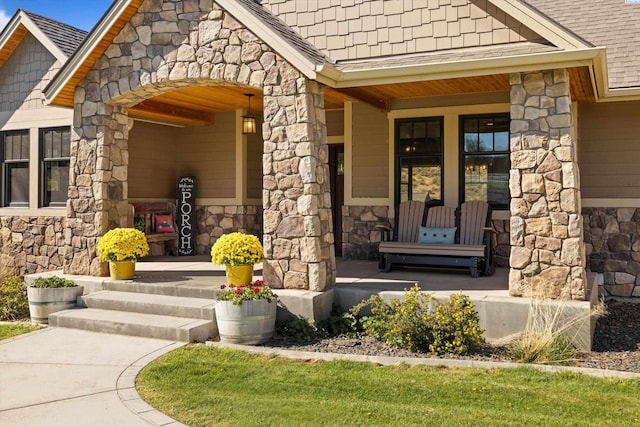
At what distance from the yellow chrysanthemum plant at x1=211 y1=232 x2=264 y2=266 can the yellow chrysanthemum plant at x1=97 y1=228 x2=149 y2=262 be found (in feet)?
4.96

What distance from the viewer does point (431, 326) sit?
19.4ft

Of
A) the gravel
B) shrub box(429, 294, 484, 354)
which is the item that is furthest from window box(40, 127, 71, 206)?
shrub box(429, 294, 484, 354)

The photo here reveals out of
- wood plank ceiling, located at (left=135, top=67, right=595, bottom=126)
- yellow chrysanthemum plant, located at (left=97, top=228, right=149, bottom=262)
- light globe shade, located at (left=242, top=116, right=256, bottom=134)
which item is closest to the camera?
yellow chrysanthemum plant, located at (left=97, top=228, right=149, bottom=262)

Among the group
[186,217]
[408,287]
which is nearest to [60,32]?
[186,217]

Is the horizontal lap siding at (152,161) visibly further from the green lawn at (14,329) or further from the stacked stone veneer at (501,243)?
the stacked stone veneer at (501,243)

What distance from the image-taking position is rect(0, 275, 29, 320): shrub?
7762 mm

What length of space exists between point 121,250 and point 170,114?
3.35 meters

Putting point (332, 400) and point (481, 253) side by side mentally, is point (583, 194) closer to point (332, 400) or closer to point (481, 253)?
point (481, 253)

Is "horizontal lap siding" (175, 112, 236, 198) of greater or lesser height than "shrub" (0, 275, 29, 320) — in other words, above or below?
above

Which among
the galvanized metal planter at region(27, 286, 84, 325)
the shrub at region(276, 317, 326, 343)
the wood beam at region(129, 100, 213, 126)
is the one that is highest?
the wood beam at region(129, 100, 213, 126)

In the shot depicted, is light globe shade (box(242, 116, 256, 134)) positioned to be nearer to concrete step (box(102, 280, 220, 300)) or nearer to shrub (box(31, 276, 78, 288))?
concrete step (box(102, 280, 220, 300))

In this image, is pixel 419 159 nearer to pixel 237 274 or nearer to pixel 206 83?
pixel 206 83

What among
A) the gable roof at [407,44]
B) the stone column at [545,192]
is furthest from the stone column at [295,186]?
the stone column at [545,192]

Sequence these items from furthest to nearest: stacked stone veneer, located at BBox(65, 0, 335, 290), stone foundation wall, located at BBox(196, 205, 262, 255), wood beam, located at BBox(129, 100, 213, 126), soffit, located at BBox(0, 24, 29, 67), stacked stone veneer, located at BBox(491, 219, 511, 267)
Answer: soffit, located at BBox(0, 24, 29, 67) → stone foundation wall, located at BBox(196, 205, 262, 255) → wood beam, located at BBox(129, 100, 213, 126) → stacked stone veneer, located at BBox(491, 219, 511, 267) → stacked stone veneer, located at BBox(65, 0, 335, 290)
